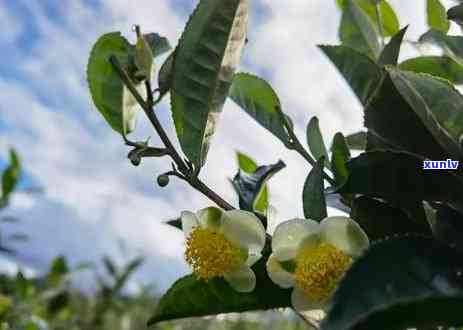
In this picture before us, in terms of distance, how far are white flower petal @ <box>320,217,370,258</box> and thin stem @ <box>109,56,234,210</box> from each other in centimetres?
10

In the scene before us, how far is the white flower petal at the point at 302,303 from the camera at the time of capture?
489 millimetres

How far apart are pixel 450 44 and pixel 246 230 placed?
29 centimetres

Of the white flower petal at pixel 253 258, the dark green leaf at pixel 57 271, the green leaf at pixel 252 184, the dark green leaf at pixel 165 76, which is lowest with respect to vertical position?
the dark green leaf at pixel 57 271

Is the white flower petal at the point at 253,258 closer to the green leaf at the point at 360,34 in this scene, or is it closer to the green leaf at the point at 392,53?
the green leaf at the point at 392,53

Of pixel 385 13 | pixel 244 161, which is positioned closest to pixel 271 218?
pixel 244 161

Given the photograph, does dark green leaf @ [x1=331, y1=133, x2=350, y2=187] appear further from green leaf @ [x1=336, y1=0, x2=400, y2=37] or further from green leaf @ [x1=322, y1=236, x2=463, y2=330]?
green leaf @ [x1=336, y1=0, x2=400, y2=37]

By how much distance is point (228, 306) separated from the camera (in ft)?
1.68

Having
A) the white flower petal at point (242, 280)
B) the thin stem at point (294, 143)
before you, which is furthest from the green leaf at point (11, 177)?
the white flower petal at point (242, 280)

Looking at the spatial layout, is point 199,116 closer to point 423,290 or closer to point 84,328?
point 423,290

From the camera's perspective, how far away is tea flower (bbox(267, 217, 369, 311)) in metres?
0.49

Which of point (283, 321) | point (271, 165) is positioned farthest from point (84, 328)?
point (271, 165)

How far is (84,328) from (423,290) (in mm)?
2600

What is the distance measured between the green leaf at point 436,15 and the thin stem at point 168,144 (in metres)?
0.42

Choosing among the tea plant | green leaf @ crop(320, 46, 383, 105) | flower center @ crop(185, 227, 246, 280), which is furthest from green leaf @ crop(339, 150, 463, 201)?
green leaf @ crop(320, 46, 383, 105)
